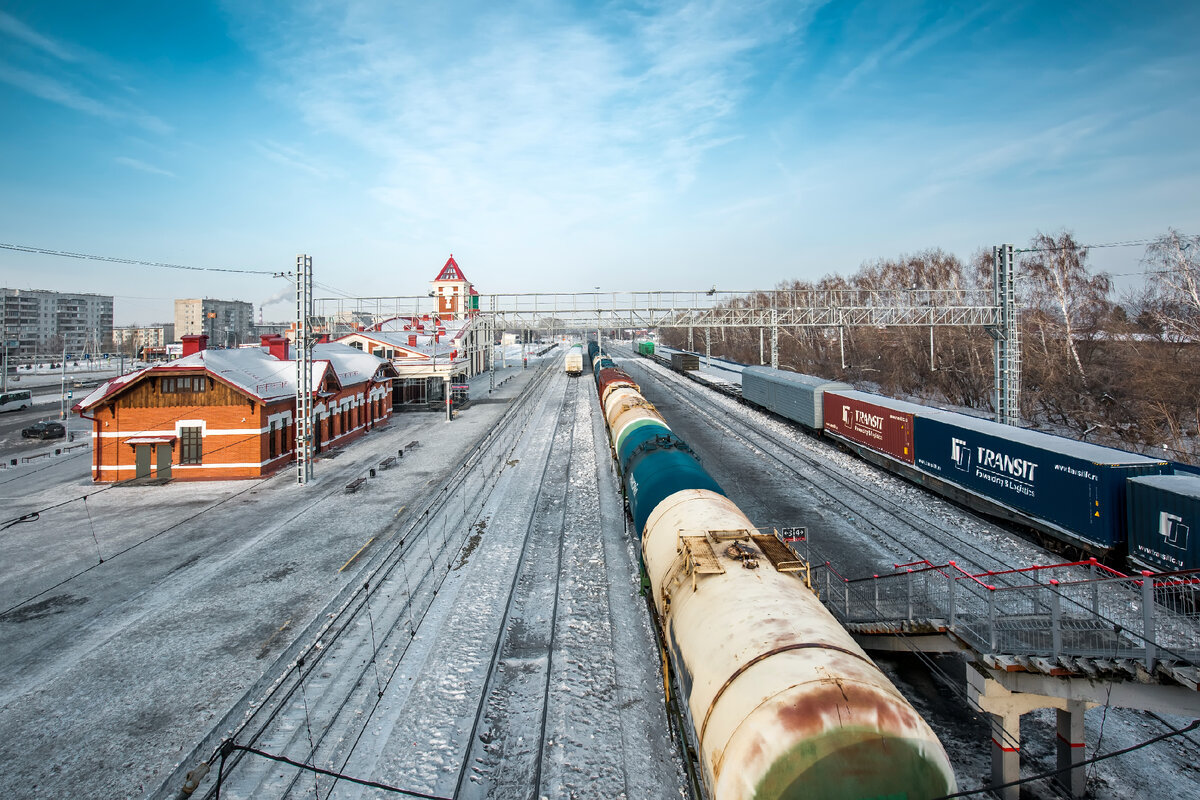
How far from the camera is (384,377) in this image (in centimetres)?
4462

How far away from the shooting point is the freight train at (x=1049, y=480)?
13766mm

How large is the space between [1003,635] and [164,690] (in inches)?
598

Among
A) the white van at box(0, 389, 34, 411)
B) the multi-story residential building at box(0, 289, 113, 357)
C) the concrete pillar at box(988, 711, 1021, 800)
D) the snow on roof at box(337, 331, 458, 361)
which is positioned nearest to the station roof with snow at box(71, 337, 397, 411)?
the snow on roof at box(337, 331, 458, 361)

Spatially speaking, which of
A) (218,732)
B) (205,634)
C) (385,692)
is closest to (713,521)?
(385,692)

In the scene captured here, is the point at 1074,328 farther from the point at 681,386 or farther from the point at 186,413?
the point at 186,413

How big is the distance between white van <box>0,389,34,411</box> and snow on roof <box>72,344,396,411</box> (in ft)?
108

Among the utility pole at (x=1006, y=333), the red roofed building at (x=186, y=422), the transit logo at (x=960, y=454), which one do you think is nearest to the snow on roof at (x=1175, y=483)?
the transit logo at (x=960, y=454)

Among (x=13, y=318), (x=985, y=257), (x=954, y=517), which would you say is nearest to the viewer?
(x=954, y=517)

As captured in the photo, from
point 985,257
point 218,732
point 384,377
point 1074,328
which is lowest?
point 218,732

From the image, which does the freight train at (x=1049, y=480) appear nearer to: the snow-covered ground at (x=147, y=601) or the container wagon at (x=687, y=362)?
the snow-covered ground at (x=147, y=601)

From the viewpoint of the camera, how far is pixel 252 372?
30938 millimetres

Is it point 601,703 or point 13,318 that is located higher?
point 13,318

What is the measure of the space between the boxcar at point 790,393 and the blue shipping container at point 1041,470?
34.4 ft

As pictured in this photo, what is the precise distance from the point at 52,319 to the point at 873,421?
22014cm
